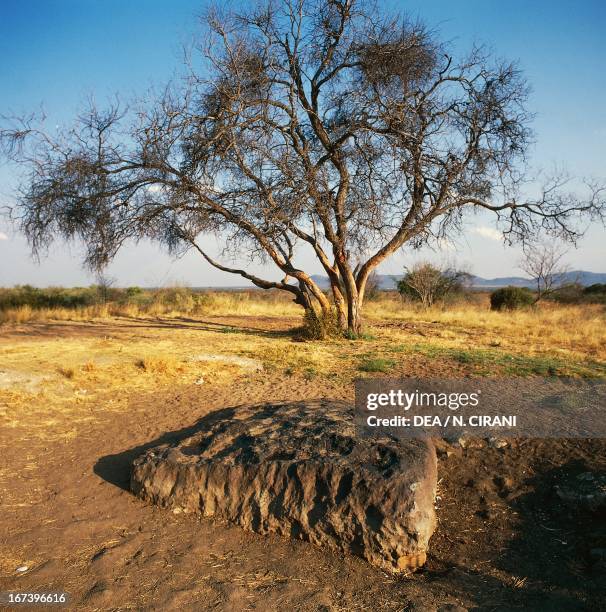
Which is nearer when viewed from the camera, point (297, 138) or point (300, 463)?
point (300, 463)

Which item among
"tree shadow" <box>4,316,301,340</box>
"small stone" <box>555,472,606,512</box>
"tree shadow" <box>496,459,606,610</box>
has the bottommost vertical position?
"tree shadow" <box>496,459,606,610</box>

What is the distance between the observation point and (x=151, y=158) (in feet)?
34.3

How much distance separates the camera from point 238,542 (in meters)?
3.90

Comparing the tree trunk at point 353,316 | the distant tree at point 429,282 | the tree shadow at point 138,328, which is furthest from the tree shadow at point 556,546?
the distant tree at point 429,282

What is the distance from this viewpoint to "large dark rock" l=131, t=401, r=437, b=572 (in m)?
3.73

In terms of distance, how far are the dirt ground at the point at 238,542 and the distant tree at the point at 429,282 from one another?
19.5m

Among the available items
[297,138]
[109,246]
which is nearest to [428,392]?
[297,138]

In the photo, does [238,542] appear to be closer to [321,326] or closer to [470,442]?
[470,442]

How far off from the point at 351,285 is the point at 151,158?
16.3ft

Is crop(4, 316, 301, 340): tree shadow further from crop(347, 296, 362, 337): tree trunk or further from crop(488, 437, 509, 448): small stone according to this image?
crop(488, 437, 509, 448): small stone

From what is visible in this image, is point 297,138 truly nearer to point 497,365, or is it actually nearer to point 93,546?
point 497,365

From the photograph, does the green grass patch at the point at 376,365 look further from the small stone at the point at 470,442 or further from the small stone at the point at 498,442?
the small stone at the point at 498,442

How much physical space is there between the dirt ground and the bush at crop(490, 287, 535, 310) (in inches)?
878

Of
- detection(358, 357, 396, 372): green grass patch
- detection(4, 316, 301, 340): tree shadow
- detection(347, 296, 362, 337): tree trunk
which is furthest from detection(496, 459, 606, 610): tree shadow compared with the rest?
detection(4, 316, 301, 340): tree shadow
